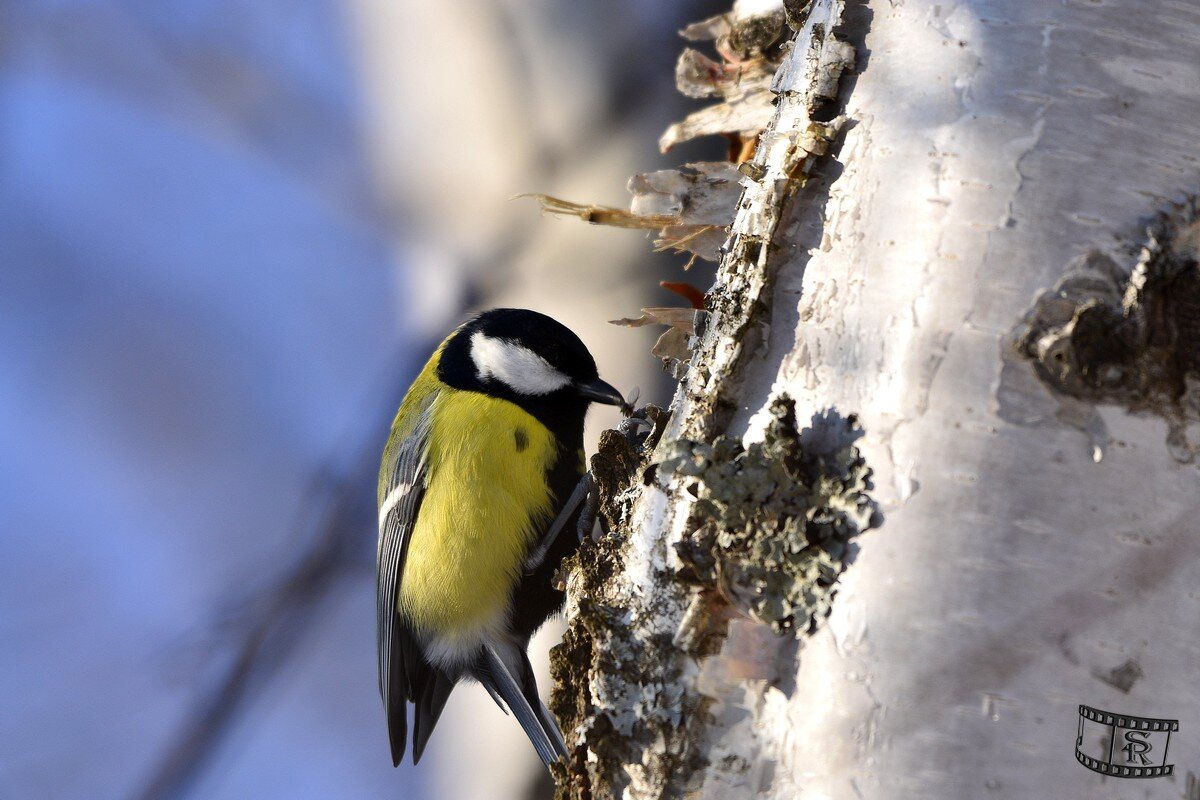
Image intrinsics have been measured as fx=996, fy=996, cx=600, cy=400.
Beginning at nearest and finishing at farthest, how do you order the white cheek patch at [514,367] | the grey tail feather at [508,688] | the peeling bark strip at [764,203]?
the peeling bark strip at [764,203]
the grey tail feather at [508,688]
the white cheek patch at [514,367]

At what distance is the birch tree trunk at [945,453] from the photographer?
2.23ft

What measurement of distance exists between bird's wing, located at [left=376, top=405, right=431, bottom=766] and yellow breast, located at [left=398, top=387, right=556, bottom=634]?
25 millimetres

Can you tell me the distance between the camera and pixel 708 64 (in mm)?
1693

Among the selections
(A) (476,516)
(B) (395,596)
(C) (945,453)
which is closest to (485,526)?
(A) (476,516)

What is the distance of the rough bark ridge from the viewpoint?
75 cm

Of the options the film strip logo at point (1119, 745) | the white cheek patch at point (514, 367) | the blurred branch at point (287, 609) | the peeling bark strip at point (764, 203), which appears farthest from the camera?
the blurred branch at point (287, 609)

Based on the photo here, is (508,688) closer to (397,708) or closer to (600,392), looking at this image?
(397,708)

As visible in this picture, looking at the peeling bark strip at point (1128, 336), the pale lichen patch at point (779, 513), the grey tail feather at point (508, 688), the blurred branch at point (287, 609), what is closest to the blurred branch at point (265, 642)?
the blurred branch at point (287, 609)

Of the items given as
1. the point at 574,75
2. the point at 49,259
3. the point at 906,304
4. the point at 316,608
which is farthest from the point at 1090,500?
the point at 49,259

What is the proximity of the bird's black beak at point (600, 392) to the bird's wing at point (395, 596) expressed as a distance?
1.14 ft

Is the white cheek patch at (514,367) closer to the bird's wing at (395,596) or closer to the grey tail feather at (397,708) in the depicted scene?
the bird's wing at (395,596)

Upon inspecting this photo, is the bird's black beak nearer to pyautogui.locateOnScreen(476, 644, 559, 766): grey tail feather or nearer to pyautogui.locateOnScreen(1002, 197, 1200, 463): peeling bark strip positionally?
pyautogui.locateOnScreen(476, 644, 559, 766): grey tail feather

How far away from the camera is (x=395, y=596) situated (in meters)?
2.08

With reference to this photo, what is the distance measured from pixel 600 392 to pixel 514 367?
27cm
